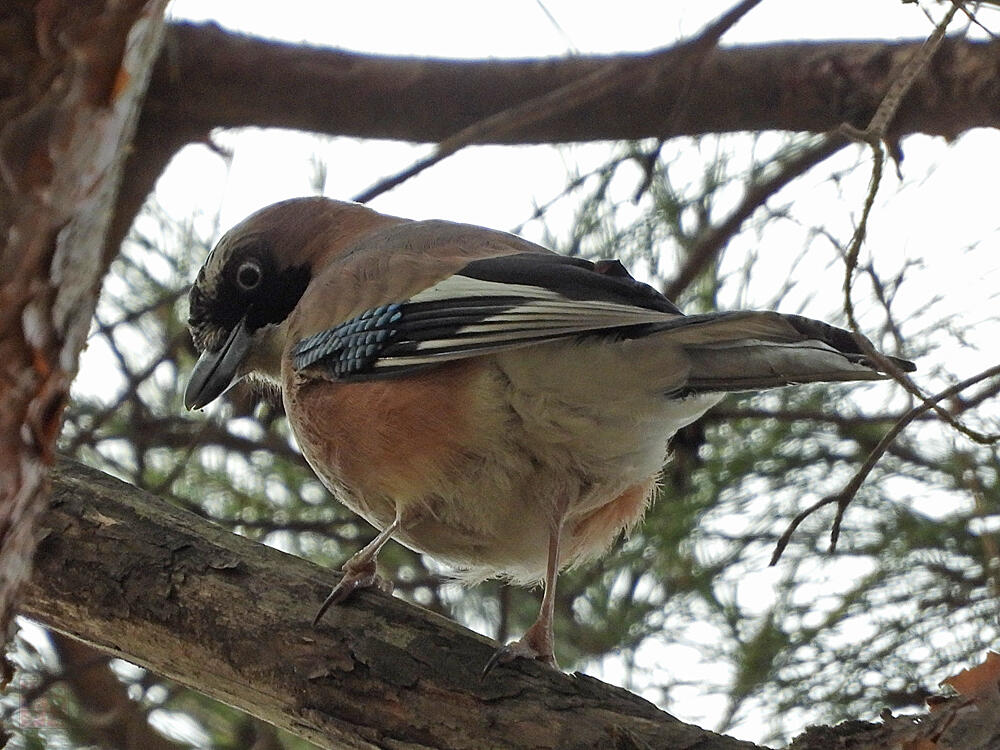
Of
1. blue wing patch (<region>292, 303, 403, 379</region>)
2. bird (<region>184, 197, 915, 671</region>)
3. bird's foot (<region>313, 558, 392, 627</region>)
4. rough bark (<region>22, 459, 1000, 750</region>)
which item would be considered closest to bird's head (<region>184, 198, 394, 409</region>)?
bird (<region>184, 197, 915, 671</region>)

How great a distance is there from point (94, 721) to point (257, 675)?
4.37 ft

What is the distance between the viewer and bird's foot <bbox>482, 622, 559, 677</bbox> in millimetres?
2513

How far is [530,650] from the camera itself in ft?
8.63

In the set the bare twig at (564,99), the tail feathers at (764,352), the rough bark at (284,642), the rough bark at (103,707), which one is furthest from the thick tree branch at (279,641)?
the rough bark at (103,707)

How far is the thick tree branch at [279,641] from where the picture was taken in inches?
95.1

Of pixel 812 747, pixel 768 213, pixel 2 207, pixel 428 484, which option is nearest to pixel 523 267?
pixel 428 484

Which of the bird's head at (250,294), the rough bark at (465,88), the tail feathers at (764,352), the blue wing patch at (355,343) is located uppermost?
the rough bark at (465,88)

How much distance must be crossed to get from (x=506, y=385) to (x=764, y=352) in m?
0.64

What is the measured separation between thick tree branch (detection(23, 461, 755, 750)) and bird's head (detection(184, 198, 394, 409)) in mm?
926

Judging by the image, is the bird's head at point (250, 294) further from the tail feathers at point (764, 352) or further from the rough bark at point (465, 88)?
the tail feathers at point (764, 352)

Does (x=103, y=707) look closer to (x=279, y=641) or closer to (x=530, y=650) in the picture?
(x=279, y=641)

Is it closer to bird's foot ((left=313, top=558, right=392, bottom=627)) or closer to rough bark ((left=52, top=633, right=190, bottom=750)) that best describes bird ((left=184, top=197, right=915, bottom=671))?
bird's foot ((left=313, top=558, right=392, bottom=627))

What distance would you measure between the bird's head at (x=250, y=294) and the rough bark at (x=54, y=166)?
89.9 inches

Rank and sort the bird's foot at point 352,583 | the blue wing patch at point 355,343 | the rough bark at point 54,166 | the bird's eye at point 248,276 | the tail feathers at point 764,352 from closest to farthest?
the rough bark at point 54,166 → the tail feathers at point 764,352 → the bird's foot at point 352,583 → the blue wing patch at point 355,343 → the bird's eye at point 248,276
